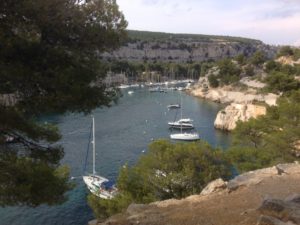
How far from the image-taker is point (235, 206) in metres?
8.70

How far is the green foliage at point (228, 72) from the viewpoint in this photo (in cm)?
6981

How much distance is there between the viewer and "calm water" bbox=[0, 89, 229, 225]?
20047mm

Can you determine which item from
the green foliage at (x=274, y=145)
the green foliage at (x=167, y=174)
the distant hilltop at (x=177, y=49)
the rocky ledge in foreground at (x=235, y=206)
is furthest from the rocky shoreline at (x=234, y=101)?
the distant hilltop at (x=177, y=49)

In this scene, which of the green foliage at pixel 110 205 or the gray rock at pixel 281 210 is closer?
the gray rock at pixel 281 210

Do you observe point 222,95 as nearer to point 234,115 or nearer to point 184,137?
point 234,115

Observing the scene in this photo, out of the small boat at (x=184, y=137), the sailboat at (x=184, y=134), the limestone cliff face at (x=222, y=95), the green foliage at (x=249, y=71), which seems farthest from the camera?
the green foliage at (x=249, y=71)

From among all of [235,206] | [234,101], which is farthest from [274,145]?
[234,101]

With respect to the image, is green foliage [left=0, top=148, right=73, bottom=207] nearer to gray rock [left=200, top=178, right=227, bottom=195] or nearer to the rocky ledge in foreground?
the rocky ledge in foreground

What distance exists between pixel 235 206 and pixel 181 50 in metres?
148

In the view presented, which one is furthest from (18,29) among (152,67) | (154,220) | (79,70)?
(152,67)

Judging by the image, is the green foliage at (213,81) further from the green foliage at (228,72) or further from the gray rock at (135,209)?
the gray rock at (135,209)

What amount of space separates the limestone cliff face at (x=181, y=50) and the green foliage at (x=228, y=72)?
65.1 meters

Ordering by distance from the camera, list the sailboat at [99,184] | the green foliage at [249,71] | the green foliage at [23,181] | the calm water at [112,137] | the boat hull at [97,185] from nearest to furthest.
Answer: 1. the green foliage at [23,181]
2. the calm water at [112,137]
3. the boat hull at [97,185]
4. the sailboat at [99,184]
5. the green foliage at [249,71]

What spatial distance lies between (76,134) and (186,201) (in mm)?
29347
